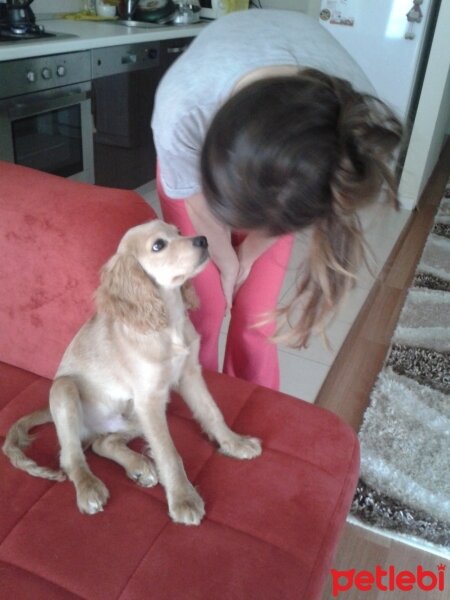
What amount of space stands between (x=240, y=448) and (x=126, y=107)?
7.89 ft

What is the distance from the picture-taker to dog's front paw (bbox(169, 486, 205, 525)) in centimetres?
91

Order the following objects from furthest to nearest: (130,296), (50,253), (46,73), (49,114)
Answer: (49,114)
(46,73)
(50,253)
(130,296)

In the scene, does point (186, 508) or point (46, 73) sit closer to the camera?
point (186, 508)

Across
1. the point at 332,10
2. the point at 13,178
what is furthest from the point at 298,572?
the point at 332,10

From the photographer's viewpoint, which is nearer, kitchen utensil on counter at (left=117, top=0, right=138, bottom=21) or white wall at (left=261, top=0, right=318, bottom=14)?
kitchen utensil on counter at (left=117, top=0, right=138, bottom=21)

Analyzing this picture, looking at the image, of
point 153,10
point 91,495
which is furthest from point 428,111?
point 91,495

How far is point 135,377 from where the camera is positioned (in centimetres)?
110

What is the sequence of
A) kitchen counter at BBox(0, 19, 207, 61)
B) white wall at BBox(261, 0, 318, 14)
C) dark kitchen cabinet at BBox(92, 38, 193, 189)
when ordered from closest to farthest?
kitchen counter at BBox(0, 19, 207, 61) < dark kitchen cabinet at BBox(92, 38, 193, 189) < white wall at BBox(261, 0, 318, 14)

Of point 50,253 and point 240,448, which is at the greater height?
point 50,253

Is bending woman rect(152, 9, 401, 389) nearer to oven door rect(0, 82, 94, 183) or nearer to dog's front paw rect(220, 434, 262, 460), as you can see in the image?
dog's front paw rect(220, 434, 262, 460)

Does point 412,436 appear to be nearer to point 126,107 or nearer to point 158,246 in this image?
point 158,246

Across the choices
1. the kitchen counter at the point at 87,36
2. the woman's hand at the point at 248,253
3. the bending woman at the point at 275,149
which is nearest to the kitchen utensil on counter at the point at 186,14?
the kitchen counter at the point at 87,36

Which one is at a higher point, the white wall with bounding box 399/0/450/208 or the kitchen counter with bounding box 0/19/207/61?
the kitchen counter with bounding box 0/19/207/61

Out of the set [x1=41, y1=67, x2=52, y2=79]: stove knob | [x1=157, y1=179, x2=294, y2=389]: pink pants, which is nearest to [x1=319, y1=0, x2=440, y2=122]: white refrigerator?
[x1=41, y1=67, x2=52, y2=79]: stove knob
